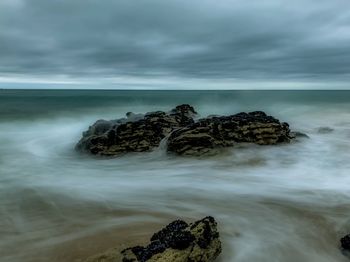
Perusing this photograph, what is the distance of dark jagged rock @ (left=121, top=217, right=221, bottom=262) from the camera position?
19.6 feet

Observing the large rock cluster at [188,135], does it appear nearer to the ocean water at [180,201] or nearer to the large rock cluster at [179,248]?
the ocean water at [180,201]

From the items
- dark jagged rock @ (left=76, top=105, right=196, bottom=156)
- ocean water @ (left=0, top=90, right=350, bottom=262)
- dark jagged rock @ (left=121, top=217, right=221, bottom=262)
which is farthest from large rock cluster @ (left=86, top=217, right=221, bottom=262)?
dark jagged rock @ (left=76, top=105, right=196, bottom=156)

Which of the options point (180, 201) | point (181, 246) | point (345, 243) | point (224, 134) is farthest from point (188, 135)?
point (181, 246)

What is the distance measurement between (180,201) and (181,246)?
4.51m

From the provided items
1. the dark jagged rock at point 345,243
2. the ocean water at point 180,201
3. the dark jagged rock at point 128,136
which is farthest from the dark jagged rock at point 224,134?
the dark jagged rock at point 345,243

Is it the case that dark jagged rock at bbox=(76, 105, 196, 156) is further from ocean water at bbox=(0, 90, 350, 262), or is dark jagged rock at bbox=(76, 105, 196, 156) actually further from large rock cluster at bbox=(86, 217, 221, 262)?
large rock cluster at bbox=(86, 217, 221, 262)

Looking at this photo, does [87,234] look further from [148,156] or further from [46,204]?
[148,156]

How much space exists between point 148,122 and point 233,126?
12.2ft

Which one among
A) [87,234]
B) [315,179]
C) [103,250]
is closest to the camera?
[103,250]

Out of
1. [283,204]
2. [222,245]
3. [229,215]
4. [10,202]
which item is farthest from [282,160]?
[10,202]

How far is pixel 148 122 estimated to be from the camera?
717 inches

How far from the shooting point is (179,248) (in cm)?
610

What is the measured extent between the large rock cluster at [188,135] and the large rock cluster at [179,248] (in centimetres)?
904

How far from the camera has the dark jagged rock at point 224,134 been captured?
634 inches
